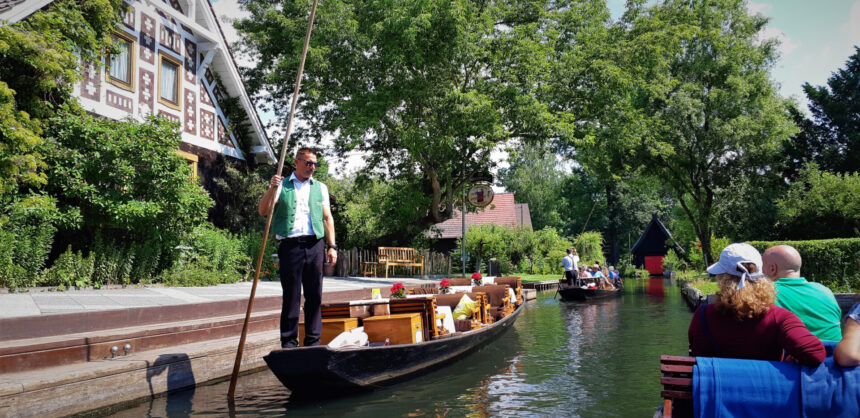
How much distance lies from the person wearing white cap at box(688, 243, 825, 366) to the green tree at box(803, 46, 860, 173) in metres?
24.6

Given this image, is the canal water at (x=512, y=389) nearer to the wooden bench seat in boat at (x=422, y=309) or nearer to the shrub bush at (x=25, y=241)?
the wooden bench seat in boat at (x=422, y=309)

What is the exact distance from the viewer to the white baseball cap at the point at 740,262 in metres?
3.23

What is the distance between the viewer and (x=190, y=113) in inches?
651

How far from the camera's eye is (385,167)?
79.4ft

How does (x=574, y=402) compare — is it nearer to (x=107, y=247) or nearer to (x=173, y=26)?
(x=107, y=247)

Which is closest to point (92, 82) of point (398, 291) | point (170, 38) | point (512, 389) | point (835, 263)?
point (170, 38)

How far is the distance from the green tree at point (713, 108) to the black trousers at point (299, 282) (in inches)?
916

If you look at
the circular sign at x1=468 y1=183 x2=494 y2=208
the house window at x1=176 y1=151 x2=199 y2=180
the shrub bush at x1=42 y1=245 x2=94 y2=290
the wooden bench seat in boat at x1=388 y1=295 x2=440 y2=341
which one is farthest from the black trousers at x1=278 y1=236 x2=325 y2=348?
the circular sign at x1=468 y1=183 x2=494 y2=208

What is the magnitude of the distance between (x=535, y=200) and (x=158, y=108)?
50.9 m

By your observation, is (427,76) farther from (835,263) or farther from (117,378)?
(117,378)

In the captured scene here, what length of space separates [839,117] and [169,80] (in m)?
25.1

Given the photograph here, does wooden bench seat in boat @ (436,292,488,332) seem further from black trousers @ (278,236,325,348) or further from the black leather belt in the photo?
the black leather belt

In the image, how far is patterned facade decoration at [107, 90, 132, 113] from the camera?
13898mm

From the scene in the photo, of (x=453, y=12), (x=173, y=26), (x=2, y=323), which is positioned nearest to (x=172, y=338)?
(x=2, y=323)
